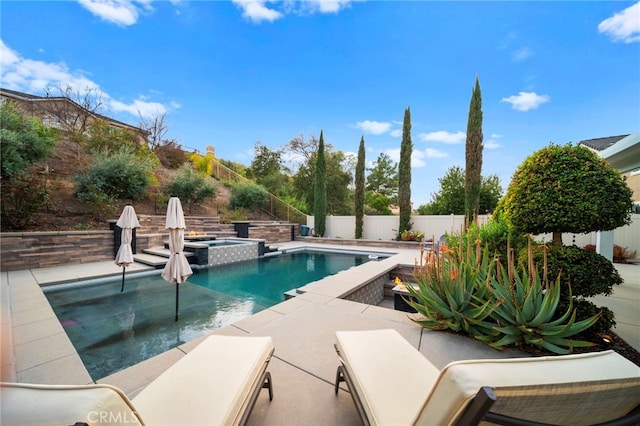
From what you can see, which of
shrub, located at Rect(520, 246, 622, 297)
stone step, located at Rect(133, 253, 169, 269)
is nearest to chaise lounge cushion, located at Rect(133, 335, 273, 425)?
shrub, located at Rect(520, 246, 622, 297)

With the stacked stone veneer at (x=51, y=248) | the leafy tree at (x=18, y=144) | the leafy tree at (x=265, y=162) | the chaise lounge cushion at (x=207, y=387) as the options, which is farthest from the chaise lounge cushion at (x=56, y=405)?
the leafy tree at (x=265, y=162)

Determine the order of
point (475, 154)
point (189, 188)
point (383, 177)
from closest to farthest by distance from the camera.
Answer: point (475, 154), point (189, 188), point (383, 177)

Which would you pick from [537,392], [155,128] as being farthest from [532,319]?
[155,128]

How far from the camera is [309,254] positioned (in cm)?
1142

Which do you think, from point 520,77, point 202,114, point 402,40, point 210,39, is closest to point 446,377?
point 402,40

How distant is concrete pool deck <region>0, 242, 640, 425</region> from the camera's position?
179cm

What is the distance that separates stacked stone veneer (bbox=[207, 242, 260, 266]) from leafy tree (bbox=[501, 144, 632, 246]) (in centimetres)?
814

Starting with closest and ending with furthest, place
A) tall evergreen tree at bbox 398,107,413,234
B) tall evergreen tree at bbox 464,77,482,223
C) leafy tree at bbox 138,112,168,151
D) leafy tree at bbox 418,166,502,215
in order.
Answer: tall evergreen tree at bbox 464,77,482,223 → tall evergreen tree at bbox 398,107,413,234 → leafy tree at bbox 418,166,502,215 → leafy tree at bbox 138,112,168,151

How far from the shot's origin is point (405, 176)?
44.0ft

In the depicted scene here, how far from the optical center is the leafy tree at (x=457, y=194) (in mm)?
13633

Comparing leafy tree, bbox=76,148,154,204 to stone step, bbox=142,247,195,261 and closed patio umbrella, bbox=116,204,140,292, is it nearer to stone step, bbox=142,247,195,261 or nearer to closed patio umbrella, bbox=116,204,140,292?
stone step, bbox=142,247,195,261

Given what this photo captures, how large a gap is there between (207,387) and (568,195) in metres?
3.71

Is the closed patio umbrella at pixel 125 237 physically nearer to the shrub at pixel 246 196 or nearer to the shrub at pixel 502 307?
the shrub at pixel 502 307

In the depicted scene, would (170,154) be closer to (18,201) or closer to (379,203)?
(18,201)
